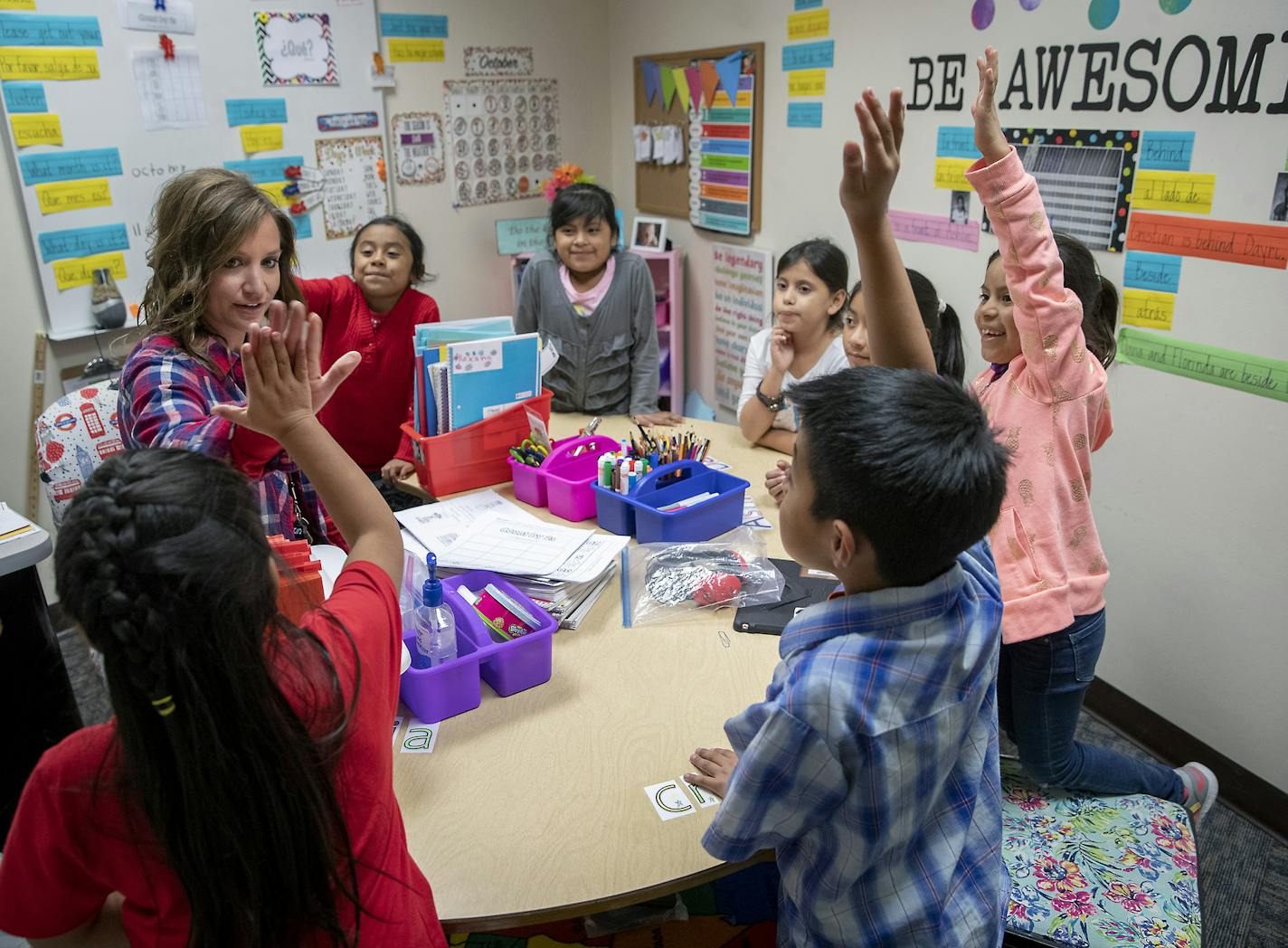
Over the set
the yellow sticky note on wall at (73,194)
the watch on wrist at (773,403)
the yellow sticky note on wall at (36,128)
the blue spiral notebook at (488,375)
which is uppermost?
the yellow sticky note on wall at (36,128)

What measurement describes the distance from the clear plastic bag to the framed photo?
2.56m

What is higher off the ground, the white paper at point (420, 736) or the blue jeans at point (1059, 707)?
the white paper at point (420, 736)

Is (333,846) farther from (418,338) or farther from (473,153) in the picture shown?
(473,153)

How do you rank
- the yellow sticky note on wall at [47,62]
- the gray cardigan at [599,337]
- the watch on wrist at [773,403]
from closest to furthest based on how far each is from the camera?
the watch on wrist at [773,403], the yellow sticky note on wall at [47,62], the gray cardigan at [599,337]

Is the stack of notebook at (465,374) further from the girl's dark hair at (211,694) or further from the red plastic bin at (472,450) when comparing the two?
the girl's dark hair at (211,694)

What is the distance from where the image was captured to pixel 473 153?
392cm

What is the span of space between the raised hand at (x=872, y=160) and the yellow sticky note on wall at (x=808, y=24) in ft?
7.25

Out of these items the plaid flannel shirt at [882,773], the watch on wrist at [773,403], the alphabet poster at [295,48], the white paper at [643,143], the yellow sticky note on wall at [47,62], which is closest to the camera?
the plaid flannel shirt at [882,773]

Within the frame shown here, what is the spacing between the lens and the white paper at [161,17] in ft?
9.52

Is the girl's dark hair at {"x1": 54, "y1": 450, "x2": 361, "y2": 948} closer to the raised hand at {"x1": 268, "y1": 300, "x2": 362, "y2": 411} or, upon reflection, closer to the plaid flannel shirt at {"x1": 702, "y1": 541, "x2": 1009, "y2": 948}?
the raised hand at {"x1": 268, "y1": 300, "x2": 362, "y2": 411}

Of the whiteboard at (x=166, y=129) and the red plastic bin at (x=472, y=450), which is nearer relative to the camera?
the red plastic bin at (x=472, y=450)

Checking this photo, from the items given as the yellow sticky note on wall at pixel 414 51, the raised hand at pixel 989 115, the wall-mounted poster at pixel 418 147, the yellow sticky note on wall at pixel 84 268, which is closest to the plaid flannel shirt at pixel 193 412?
the raised hand at pixel 989 115

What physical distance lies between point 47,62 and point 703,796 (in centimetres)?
302

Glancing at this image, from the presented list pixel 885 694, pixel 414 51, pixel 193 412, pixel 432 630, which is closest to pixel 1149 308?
pixel 885 694
